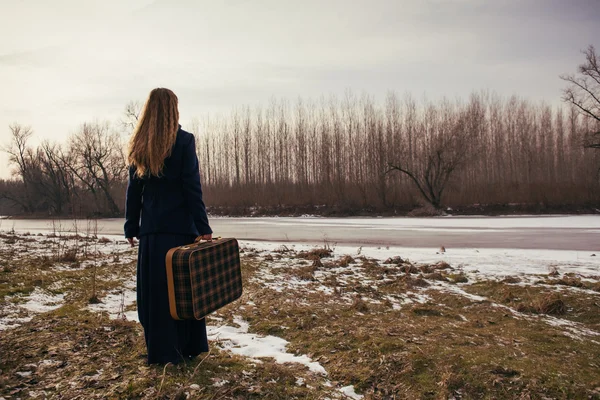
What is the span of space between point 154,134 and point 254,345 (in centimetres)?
209

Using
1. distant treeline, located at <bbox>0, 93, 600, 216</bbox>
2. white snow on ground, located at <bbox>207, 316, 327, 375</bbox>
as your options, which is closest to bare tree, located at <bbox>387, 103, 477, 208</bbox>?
distant treeline, located at <bbox>0, 93, 600, 216</bbox>

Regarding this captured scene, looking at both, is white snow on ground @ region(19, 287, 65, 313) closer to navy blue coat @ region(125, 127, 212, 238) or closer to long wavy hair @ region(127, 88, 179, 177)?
navy blue coat @ region(125, 127, 212, 238)

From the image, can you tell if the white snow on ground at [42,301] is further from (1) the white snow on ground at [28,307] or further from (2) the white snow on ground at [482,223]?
(2) the white snow on ground at [482,223]

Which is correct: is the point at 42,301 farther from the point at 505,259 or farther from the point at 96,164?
the point at 96,164

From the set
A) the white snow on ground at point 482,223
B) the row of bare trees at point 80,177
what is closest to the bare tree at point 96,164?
the row of bare trees at point 80,177

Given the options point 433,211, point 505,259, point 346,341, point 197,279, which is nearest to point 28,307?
point 197,279

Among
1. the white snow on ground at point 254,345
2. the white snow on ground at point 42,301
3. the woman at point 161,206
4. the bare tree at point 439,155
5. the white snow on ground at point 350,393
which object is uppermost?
the bare tree at point 439,155

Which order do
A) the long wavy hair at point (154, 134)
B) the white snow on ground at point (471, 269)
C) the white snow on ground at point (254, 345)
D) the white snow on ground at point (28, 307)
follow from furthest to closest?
the white snow on ground at point (471, 269)
the white snow on ground at point (28, 307)
the white snow on ground at point (254, 345)
the long wavy hair at point (154, 134)

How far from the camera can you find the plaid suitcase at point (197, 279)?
8.29 ft

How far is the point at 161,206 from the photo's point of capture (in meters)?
2.74

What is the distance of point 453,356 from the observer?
10.2 ft

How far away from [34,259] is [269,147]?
34.5 meters

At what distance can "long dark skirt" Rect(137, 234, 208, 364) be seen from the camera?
269cm

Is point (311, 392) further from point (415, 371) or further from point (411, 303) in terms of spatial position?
point (411, 303)
